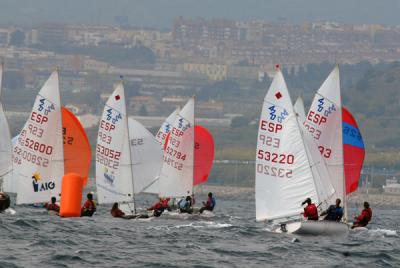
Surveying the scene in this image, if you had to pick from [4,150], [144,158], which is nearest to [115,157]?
[4,150]

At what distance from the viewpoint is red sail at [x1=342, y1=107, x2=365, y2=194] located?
6091cm

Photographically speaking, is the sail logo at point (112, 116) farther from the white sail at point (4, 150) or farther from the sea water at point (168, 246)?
the sea water at point (168, 246)

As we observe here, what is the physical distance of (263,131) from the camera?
53875 millimetres

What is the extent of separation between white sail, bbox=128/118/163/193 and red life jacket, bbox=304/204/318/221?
18.8 meters

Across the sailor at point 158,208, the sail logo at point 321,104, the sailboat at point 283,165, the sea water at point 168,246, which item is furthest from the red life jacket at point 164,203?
the sailboat at point 283,165

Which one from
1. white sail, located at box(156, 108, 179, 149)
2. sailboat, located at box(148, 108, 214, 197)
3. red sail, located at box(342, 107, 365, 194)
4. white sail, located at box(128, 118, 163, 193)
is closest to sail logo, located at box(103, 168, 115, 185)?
white sail, located at box(128, 118, 163, 193)

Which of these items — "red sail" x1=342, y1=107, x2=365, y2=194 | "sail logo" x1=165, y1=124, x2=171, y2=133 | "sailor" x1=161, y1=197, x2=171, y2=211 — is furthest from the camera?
"sail logo" x1=165, y1=124, x2=171, y2=133

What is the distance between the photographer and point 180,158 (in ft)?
239

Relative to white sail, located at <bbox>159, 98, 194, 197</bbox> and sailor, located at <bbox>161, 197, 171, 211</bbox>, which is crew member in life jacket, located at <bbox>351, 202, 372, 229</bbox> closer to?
sailor, located at <bbox>161, 197, 171, 211</bbox>

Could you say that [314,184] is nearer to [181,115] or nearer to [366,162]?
[181,115]

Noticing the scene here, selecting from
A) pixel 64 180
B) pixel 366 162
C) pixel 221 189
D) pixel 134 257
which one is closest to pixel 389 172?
pixel 366 162

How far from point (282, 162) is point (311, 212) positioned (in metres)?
2.49

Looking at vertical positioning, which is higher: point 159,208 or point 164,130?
point 164,130

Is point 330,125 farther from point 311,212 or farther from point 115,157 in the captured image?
point 115,157
